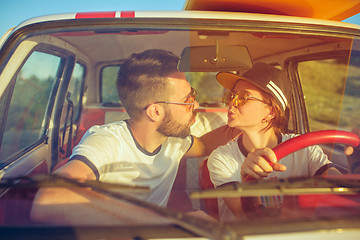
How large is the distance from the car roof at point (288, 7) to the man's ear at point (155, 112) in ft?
2.25

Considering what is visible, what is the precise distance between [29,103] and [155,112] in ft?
3.71

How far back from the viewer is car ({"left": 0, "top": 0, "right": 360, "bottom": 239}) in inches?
41.9

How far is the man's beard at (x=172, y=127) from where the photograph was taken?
2.11 metres

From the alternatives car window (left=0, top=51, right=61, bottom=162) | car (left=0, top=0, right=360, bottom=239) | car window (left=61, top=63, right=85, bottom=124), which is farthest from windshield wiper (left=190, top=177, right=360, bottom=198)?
car window (left=61, top=63, right=85, bottom=124)

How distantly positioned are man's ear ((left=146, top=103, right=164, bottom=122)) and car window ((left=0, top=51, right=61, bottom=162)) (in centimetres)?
81

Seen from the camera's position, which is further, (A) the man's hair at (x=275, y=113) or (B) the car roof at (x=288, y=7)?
(A) the man's hair at (x=275, y=113)

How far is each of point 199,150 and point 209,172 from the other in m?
0.54

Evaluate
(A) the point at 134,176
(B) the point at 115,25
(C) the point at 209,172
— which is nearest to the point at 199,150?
(C) the point at 209,172

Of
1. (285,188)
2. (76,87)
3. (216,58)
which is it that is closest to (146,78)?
(216,58)

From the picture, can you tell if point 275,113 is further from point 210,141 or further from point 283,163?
point 210,141

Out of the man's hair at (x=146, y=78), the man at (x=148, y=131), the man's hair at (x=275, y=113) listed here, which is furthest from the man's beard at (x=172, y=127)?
the man's hair at (x=275, y=113)

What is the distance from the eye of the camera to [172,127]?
84.1 inches

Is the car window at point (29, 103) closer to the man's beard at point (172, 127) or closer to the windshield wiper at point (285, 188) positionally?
the man's beard at point (172, 127)

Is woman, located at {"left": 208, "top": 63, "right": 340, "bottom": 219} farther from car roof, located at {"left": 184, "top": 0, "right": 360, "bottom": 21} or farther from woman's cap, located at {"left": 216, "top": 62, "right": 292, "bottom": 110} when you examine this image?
car roof, located at {"left": 184, "top": 0, "right": 360, "bottom": 21}
